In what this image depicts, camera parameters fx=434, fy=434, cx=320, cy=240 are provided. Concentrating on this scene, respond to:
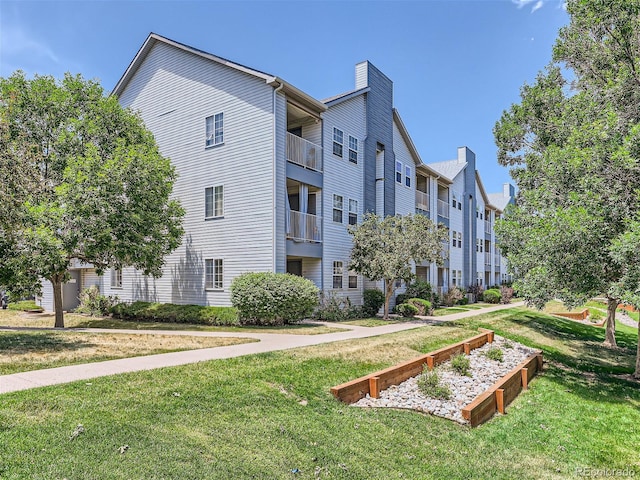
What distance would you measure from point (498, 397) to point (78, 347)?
30.3ft

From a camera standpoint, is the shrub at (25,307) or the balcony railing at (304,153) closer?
the balcony railing at (304,153)

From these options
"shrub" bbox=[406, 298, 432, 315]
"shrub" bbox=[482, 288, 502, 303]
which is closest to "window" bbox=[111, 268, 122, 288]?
"shrub" bbox=[406, 298, 432, 315]

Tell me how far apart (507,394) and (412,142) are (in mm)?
21088

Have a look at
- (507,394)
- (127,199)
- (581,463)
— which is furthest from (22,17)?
(581,463)

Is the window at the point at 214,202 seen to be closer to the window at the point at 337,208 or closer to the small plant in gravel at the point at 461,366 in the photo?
the window at the point at 337,208

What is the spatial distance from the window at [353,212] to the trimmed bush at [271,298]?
6468 millimetres

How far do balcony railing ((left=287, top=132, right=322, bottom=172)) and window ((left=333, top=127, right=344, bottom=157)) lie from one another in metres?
1.38

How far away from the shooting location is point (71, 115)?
59.2ft

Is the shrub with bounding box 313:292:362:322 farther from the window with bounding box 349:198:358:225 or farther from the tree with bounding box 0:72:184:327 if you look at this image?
the tree with bounding box 0:72:184:327

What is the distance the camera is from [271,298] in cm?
1544

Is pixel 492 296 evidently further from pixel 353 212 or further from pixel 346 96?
pixel 346 96

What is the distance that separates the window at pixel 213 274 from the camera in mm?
19328

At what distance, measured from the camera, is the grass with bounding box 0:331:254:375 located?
8210 millimetres

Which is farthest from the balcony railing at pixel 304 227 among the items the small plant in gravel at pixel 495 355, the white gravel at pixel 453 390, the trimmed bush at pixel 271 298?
the small plant in gravel at pixel 495 355
